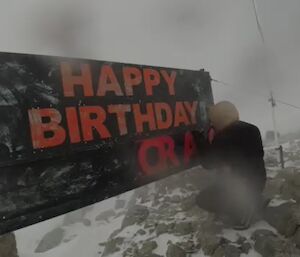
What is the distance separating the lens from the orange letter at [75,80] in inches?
166

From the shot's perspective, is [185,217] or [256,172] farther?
[185,217]

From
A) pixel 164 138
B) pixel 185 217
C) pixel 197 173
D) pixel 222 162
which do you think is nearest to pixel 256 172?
pixel 222 162

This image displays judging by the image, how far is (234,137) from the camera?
218 inches

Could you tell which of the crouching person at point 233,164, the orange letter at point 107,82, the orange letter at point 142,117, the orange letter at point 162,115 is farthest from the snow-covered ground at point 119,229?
the orange letter at point 107,82

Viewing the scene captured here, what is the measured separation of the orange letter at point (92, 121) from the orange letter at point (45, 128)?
0.29 m

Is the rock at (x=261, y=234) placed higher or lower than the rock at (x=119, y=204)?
higher

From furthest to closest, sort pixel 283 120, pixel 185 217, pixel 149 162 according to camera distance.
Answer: pixel 283 120 → pixel 185 217 → pixel 149 162

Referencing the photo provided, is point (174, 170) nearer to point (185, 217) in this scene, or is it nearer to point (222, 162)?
point (222, 162)

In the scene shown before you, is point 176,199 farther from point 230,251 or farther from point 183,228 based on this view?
point 230,251

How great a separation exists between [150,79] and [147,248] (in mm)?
7474

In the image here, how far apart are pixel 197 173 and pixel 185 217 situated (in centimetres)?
796

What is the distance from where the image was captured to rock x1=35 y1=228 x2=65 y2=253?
121 ft

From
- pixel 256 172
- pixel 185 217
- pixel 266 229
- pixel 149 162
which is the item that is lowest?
pixel 185 217

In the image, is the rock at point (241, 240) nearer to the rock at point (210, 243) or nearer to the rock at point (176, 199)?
the rock at point (210, 243)
